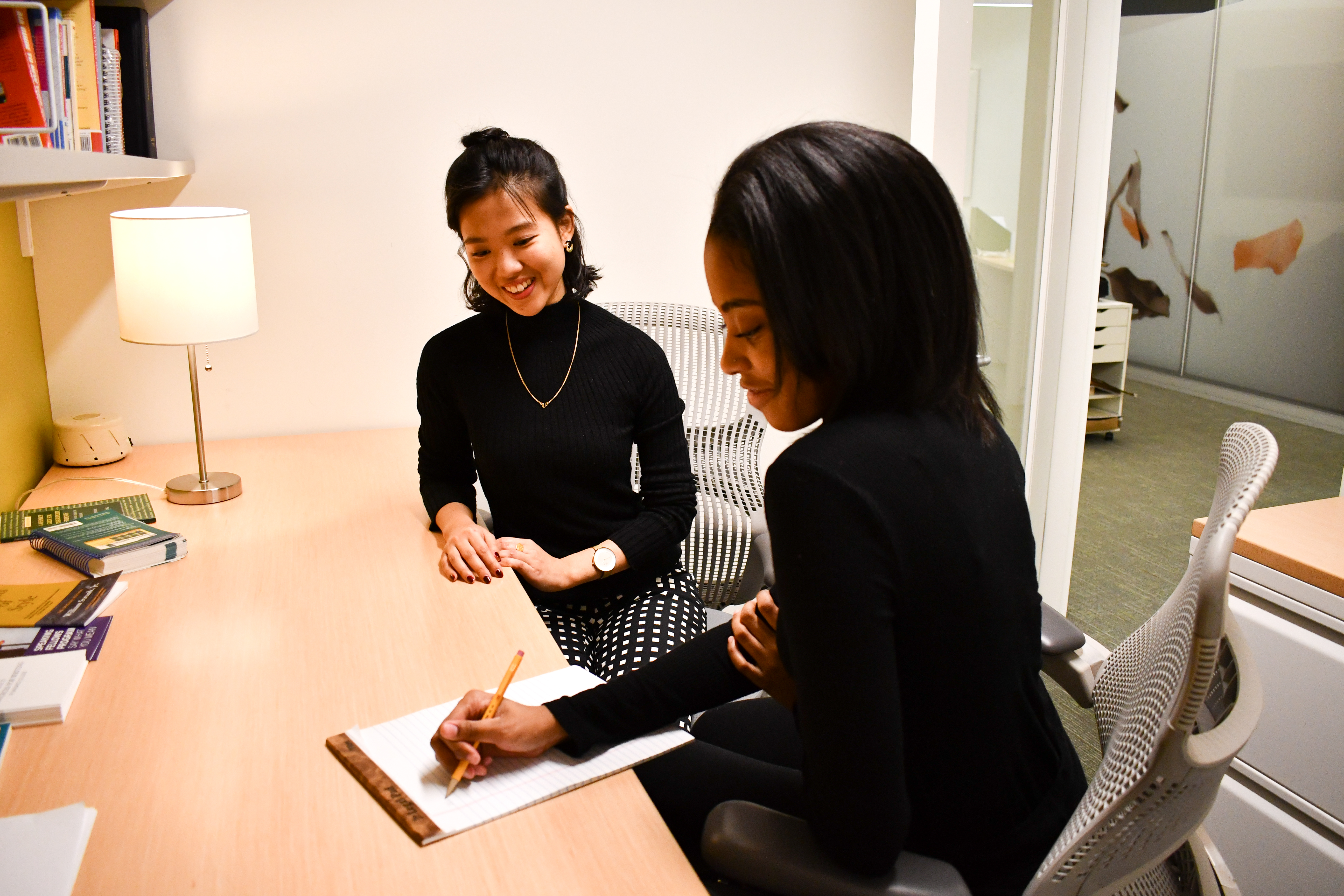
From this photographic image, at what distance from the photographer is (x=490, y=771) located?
101 cm

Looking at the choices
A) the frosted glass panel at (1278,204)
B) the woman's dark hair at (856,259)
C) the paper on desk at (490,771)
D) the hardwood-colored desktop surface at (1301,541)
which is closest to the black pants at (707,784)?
the paper on desk at (490,771)

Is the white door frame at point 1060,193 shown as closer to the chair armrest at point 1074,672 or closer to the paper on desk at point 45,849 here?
the chair armrest at point 1074,672

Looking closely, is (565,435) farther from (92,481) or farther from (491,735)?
(92,481)

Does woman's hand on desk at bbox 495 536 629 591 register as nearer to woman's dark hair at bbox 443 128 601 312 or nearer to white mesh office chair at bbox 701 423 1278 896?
woman's dark hair at bbox 443 128 601 312

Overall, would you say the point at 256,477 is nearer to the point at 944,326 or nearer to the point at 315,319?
the point at 315,319

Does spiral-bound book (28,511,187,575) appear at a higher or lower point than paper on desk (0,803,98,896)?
higher

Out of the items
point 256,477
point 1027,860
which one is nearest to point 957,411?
point 1027,860

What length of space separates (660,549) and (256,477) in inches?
38.3

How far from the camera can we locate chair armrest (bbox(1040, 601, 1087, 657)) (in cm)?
125

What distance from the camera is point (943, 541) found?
0.84 m

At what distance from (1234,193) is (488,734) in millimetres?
2203

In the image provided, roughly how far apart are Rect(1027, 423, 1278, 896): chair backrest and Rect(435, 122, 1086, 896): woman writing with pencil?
0.10m

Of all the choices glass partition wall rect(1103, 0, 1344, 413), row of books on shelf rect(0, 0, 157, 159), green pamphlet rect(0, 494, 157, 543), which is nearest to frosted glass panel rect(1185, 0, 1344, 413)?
glass partition wall rect(1103, 0, 1344, 413)

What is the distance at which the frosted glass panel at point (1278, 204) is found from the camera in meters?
2.04
